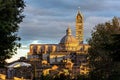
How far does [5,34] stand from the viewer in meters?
31.0

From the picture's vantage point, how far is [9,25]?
3094cm

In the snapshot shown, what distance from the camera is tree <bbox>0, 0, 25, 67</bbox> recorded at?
30.5m

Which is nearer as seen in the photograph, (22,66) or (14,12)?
(14,12)

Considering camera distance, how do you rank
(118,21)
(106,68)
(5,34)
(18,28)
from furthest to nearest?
(118,21) < (106,68) < (18,28) < (5,34)

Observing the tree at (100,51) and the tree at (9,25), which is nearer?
the tree at (9,25)

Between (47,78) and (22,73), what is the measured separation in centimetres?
6874

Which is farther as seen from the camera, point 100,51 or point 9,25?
point 100,51

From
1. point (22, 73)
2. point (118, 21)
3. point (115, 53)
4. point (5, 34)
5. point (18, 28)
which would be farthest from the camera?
point (22, 73)

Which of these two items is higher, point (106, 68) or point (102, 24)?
point (102, 24)

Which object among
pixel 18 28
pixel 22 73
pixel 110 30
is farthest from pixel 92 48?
pixel 22 73

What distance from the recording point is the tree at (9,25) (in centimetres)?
3050

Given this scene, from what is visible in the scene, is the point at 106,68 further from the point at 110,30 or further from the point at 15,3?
the point at 15,3

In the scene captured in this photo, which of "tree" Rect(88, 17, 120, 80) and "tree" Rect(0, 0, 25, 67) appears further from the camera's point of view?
"tree" Rect(88, 17, 120, 80)

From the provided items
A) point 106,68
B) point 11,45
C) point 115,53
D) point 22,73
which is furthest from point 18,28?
point 22,73
